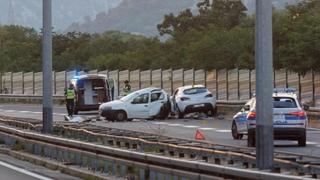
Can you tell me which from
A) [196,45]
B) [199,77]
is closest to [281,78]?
[199,77]

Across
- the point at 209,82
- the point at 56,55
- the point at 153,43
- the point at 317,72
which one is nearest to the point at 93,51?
the point at 56,55

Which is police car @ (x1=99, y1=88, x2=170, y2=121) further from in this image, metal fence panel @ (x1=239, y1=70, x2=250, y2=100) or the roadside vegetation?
the roadside vegetation

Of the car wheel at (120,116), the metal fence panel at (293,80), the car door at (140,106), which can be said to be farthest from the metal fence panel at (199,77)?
the car wheel at (120,116)

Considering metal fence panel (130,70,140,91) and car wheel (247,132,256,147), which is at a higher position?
metal fence panel (130,70,140,91)

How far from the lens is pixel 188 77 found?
54.4m

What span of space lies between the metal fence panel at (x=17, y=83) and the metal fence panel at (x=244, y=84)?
1157 inches

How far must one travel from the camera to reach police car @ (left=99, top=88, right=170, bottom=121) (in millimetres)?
40531

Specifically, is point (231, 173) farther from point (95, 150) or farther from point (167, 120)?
point (167, 120)

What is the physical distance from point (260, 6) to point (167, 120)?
1091 inches

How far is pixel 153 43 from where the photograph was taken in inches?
3371

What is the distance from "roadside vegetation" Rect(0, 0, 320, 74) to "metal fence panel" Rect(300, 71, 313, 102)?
4.46ft

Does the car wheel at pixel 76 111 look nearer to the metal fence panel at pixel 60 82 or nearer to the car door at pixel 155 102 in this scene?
the car door at pixel 155 102

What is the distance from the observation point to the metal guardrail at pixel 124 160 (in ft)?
37.6

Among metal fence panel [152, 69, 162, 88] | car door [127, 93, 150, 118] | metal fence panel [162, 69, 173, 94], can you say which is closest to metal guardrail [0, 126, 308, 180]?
car door [127, 93, 150, 118]
